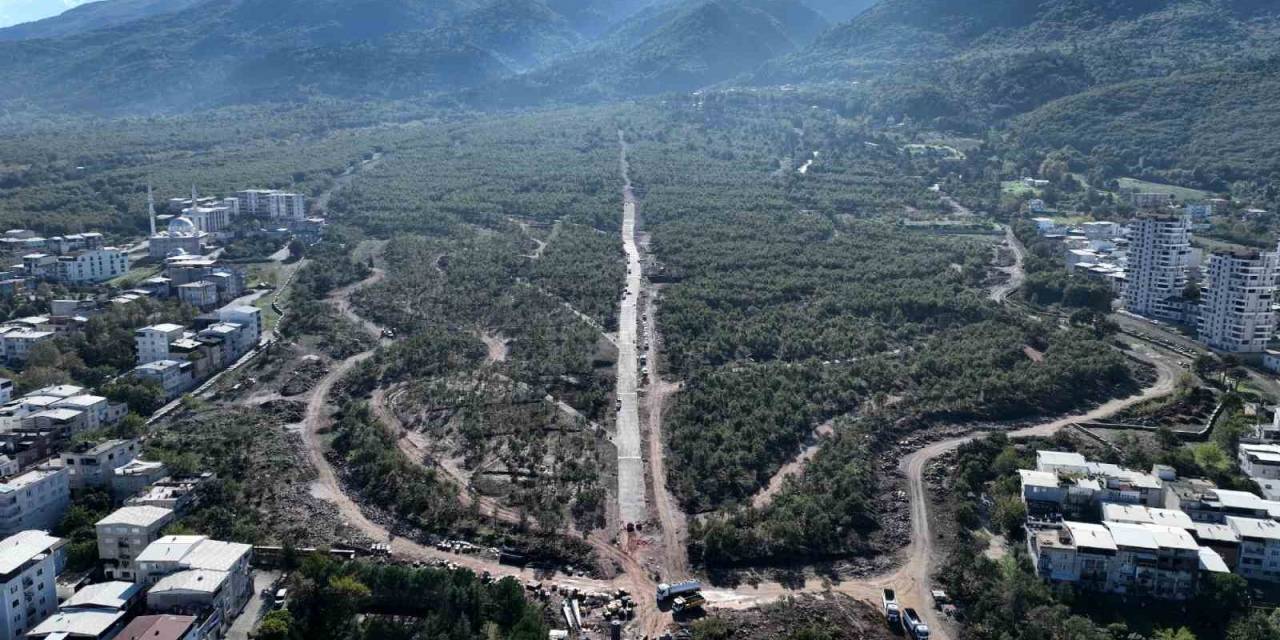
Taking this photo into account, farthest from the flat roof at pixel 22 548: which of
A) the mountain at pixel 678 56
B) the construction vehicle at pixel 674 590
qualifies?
the mountain at pixel 678 56

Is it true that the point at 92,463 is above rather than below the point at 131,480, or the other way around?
above

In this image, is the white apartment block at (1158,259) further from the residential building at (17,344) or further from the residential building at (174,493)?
the residential building at (17,344)

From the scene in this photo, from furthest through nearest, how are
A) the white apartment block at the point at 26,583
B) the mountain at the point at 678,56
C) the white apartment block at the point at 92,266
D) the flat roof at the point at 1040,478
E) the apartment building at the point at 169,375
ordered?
the mountain at the point at 678,56, the white apartment block at the point at 92,266, the apartment building at the point at 169,375, the flat roof at the point at 1040,478, the white apartment block at the point at 26,583

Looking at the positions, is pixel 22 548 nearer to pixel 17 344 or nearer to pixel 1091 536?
pixel 17 344

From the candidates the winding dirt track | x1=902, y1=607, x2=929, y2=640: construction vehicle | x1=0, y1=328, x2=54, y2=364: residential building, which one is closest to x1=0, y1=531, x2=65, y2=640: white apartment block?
the winding dirt track

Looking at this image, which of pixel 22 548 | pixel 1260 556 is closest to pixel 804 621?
pixel 1260 556

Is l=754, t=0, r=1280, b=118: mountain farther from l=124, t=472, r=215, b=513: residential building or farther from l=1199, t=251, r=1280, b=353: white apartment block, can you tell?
l=124, t=472, r=215, b=513: residential building

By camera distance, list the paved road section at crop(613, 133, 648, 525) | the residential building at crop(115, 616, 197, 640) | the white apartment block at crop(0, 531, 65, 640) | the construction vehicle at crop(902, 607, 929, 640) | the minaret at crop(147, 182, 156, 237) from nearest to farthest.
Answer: the residential building at crop(115, 616, 197, 640), the white apartment block at crop(0, 531, 65, 640), the construction vehicle at crop(902, 607, 929, 640), the paved road section at crop(613, 133, 648, 525), the minaret at crop(147, 182, 156, 237)
